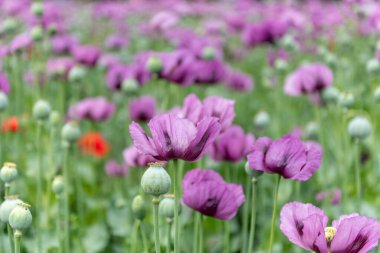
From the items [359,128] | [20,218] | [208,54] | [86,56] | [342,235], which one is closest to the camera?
[342,235]

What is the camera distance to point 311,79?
1.82m

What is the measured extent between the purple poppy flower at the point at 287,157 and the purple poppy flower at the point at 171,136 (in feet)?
0.42

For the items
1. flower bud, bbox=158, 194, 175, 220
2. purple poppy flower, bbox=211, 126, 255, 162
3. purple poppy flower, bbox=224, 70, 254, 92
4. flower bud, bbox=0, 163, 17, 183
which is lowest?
flower bud, bbox=158, 194, 175, 220

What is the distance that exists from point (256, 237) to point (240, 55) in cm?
237

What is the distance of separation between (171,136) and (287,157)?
0.69 ft

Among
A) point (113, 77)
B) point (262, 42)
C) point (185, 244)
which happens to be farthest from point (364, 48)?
point (185, 244)

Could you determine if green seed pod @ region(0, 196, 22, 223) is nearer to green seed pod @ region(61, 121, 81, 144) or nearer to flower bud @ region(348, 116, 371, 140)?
green seed pod @ region(61, 121, 81, 144)

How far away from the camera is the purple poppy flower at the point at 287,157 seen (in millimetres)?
1005

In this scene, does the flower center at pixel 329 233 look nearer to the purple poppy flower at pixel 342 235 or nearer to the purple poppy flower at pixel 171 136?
the purple poppy flower at pixel 342 235

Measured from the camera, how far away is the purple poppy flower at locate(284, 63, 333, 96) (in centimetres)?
181

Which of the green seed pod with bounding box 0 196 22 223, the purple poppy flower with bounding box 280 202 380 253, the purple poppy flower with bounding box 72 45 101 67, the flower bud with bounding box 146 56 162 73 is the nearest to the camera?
the purple poppy flower with bounding box 280 202 380 253

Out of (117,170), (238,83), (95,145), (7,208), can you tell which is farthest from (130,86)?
(7,208)

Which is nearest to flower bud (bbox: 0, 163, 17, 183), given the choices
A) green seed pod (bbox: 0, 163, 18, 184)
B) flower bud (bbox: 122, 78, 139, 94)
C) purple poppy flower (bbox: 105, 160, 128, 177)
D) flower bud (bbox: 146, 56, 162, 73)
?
green seed pod (bbox: 0, 163, 18, 184)

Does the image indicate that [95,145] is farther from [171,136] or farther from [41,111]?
[171,136]
